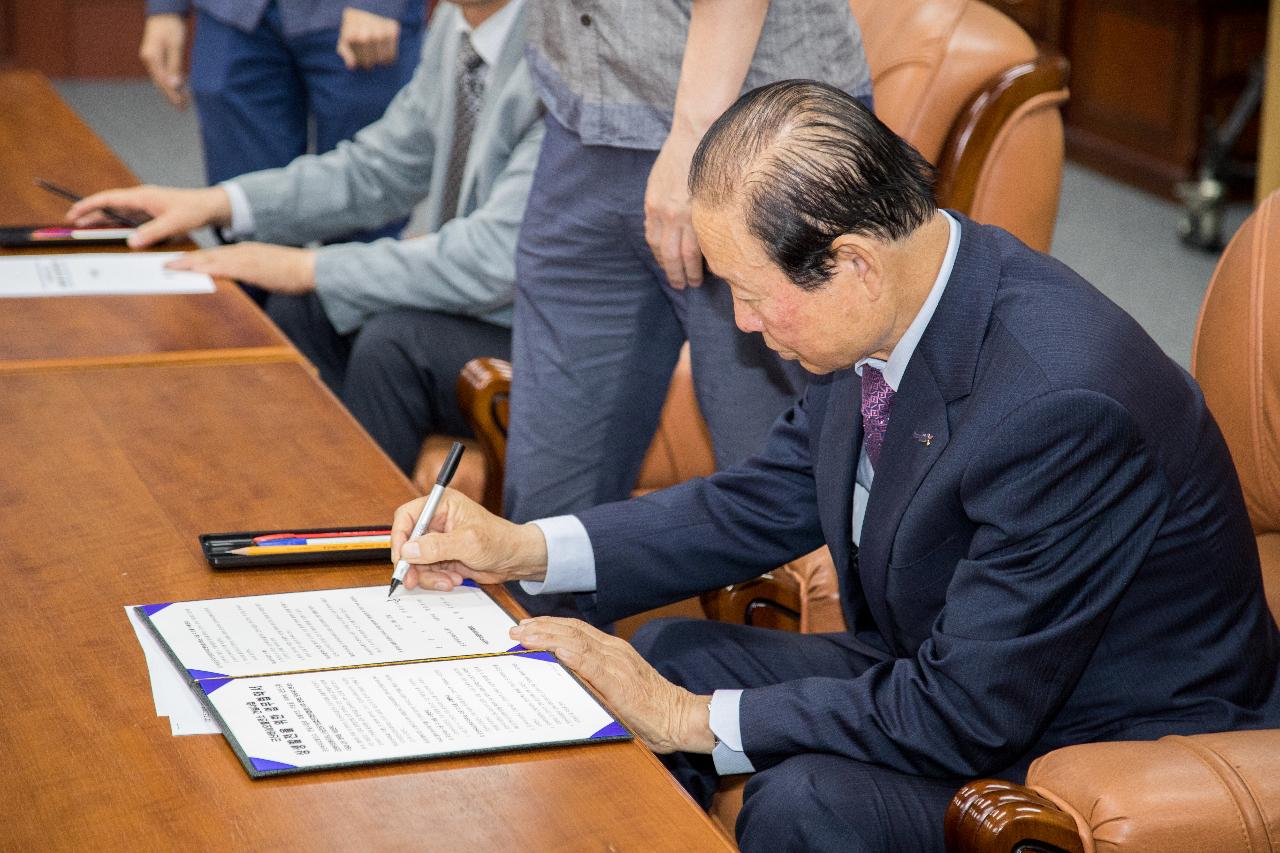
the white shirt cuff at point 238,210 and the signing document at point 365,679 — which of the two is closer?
the signing document at point 365,679

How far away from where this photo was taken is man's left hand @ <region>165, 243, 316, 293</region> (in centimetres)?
237

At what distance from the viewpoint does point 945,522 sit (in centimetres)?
141

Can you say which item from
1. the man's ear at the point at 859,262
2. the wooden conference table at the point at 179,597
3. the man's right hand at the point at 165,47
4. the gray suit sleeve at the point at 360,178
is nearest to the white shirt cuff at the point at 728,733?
the wooden conference table at the point at 179,597

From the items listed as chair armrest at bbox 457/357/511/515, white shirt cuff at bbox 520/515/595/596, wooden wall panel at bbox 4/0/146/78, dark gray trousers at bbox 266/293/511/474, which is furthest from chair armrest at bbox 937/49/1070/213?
wooden wall panel at bbox 4/0/146/78

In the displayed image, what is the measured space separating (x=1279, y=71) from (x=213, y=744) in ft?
12.3

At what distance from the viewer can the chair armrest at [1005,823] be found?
1214 millimetres

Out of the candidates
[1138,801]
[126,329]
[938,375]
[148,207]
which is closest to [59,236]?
[148,207]

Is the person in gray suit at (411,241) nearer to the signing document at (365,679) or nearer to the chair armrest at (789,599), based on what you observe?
the chair armrest at (789,599)

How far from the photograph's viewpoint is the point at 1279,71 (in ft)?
13.6

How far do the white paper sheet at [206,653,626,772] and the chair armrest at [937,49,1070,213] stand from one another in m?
1.23

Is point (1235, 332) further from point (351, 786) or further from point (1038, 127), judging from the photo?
point (351, 786)

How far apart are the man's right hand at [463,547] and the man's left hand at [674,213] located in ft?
1.28

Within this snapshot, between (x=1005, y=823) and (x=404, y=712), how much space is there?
0.46m

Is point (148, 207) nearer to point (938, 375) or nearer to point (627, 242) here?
point (627, 242)
